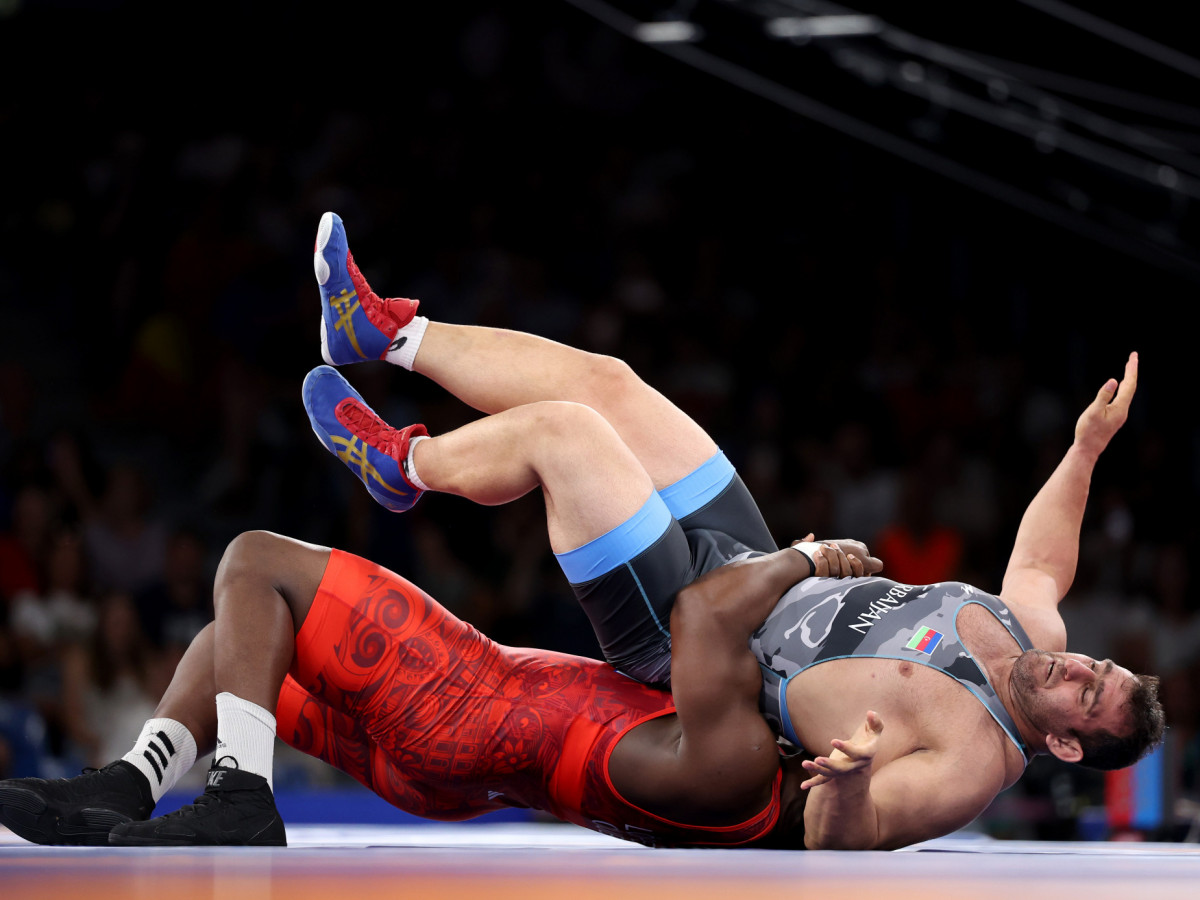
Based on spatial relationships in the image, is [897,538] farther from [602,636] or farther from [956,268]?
[602,636]

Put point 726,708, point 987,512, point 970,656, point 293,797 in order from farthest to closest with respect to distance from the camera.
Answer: point 987,512
point 293,797
point 970,656
point 726,708

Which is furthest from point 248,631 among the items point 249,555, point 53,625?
point 53,625

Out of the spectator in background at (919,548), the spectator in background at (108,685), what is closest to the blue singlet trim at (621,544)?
the spectator in background at (108,685)

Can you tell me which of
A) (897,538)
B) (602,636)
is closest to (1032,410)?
(897,538)

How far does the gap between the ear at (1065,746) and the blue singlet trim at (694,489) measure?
64 cm

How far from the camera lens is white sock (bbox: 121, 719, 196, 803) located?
6.20ft

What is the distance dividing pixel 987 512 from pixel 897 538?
1.60 feet

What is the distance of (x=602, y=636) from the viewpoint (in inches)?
79.8

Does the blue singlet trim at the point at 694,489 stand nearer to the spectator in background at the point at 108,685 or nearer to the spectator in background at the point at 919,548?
the spectator in background at the point at 108,685

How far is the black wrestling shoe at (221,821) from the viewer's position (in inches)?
64.9

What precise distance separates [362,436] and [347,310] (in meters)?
0.29

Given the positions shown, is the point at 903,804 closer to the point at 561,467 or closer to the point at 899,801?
the point at 899,801

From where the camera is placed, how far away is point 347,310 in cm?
236

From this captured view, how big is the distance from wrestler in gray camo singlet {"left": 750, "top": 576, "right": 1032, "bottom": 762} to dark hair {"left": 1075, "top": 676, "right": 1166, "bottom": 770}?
0.33 ft
